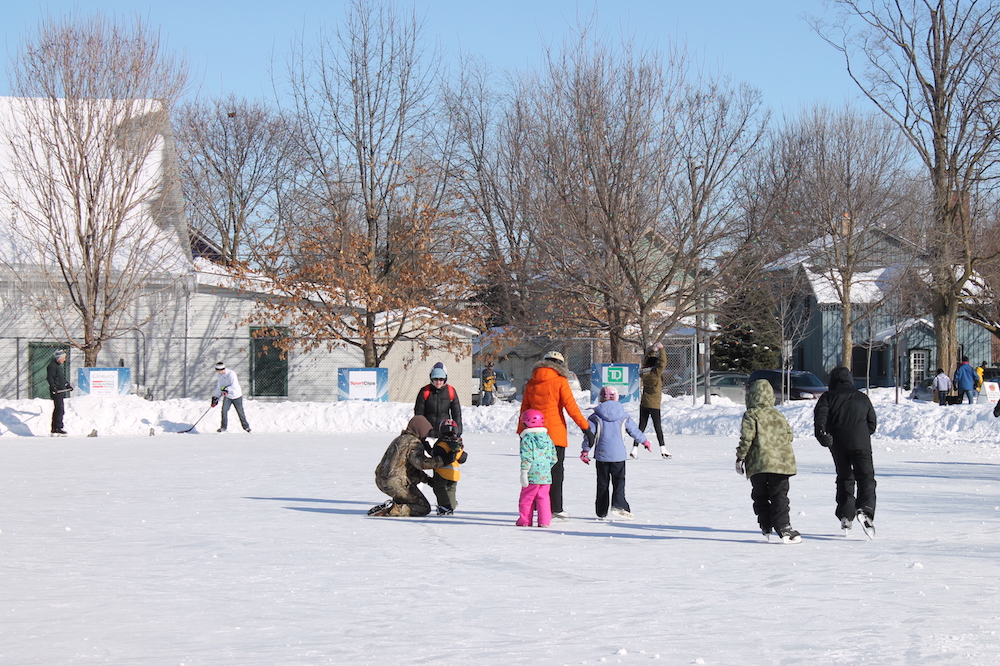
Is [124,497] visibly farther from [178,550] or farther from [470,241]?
[470,241]

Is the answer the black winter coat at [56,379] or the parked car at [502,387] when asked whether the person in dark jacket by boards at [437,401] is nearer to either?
the black winter coat at [56,379]

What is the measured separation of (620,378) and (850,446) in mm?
15058

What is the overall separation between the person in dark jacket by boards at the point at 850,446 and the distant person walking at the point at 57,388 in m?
16.4

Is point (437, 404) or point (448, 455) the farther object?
point (437, 404)

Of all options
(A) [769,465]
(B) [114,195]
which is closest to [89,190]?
(B) [114,195]

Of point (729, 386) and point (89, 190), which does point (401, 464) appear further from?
point (729, 386)

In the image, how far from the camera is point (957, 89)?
106 feet

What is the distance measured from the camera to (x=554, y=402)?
1020 cm

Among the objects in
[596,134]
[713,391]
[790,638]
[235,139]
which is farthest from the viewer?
[235,139]

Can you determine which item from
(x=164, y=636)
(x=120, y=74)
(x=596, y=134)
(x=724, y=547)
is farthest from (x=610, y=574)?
(x=120, y=74)

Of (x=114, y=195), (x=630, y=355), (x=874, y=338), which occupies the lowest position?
(x=630, y=355)

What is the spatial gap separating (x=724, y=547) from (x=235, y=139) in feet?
174

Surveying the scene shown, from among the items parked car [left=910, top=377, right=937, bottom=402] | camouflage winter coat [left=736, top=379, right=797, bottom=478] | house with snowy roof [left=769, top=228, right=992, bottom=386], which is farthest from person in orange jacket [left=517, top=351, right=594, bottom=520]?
house with snowy roof [left=769, top=228, right=992, bottom=386]

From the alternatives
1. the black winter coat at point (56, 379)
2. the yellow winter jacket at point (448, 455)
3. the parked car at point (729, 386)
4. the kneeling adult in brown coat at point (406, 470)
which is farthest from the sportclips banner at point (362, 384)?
the yellow winter jacket at point (448, 455)
